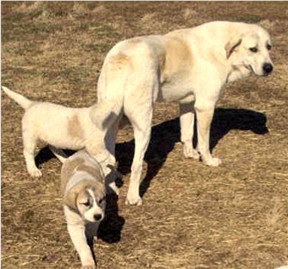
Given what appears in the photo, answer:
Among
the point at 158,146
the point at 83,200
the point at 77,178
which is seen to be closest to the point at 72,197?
the point at 83,200

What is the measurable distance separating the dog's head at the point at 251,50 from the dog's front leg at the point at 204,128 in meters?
0.62

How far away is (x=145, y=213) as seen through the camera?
6.23 m

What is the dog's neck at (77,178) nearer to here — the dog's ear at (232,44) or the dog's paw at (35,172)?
the dog's paw at (35,172)

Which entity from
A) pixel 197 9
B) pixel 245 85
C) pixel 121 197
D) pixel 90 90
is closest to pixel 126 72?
pixel 121 197

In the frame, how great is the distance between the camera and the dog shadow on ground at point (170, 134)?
24.7ft

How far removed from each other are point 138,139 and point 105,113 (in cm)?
45

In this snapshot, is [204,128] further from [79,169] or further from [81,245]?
[81,245]

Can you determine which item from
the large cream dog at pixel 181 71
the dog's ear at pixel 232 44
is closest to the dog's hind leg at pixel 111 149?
the large cream dog at pixel 181 71

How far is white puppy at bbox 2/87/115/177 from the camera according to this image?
6.27 metres

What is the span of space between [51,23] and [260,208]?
1278 cm

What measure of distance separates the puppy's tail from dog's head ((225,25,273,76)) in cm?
175

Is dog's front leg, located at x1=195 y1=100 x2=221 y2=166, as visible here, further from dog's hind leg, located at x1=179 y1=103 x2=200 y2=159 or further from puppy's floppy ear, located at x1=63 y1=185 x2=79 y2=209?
puppy's floppy ear, located at x1=63 y1=185 x2=79 y2=209

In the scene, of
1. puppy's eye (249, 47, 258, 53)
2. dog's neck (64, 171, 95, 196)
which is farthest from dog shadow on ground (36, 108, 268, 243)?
puppy's eye (249, 47, 258, 53)

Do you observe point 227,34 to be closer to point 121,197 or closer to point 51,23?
point 121,197
